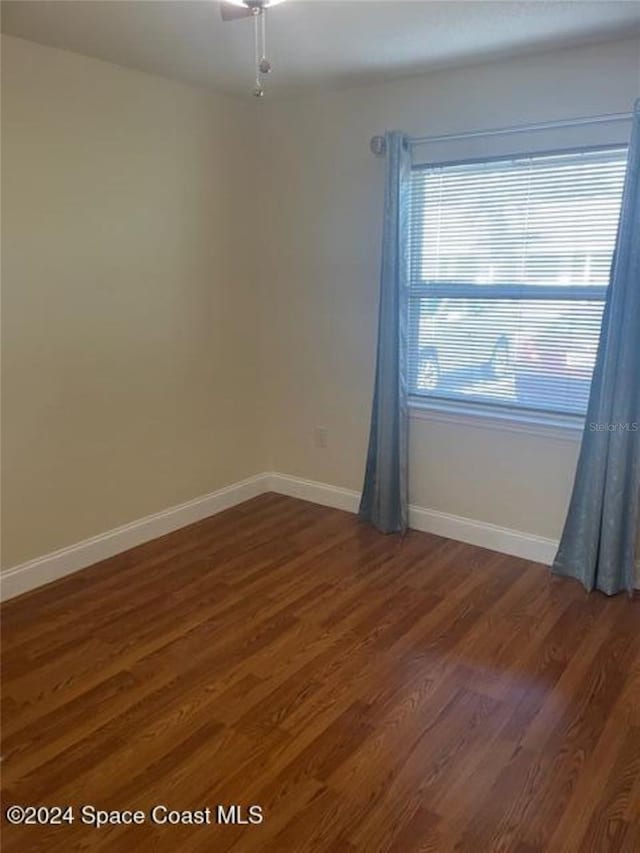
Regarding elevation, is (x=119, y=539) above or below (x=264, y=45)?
below

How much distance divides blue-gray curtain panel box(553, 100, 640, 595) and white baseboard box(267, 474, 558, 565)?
23 centimetres

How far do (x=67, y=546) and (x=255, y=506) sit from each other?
4.14ft

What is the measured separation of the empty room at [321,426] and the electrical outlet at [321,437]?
26 mm

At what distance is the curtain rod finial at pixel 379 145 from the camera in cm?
340

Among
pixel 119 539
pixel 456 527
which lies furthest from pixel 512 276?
pixel 119 539

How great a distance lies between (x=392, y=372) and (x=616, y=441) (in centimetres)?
120

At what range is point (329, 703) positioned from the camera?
2.28m

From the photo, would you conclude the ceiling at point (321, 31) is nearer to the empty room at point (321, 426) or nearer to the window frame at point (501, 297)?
the empty room at point (321, 426)

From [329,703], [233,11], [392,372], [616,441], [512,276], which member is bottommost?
[329,703]

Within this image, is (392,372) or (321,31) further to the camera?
(392,372)

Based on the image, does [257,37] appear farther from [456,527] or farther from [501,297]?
[456,527]

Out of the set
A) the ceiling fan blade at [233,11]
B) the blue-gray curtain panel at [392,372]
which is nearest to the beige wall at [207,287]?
the blue-gray curtain panel at [392,372]

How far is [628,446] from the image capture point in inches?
113

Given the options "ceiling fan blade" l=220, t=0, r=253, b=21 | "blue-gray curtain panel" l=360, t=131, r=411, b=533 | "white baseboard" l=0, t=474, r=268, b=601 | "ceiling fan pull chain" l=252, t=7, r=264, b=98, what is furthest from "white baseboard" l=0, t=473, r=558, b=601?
"ceiling fan blade" l=220, t=0, r=253, b=21
